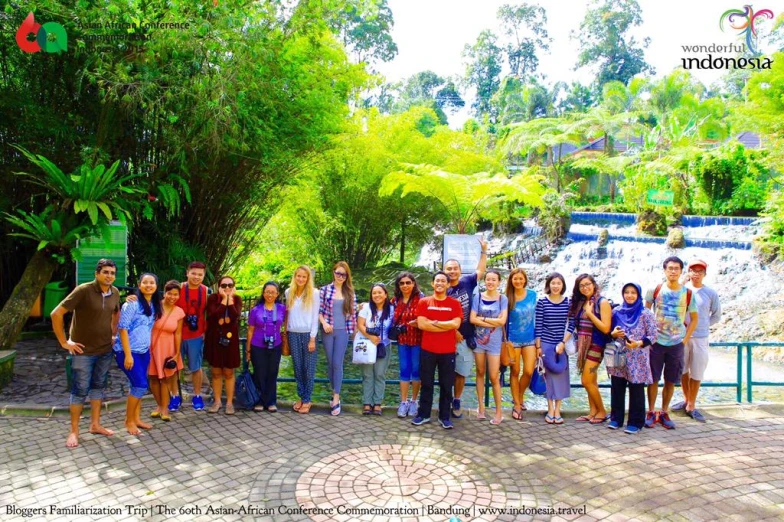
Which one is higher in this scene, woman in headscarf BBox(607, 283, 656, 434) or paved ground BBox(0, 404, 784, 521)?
woman in headscarf BBox(607, 283, 656, 434)

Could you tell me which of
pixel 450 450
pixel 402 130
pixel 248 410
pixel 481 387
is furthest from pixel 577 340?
pixel 402 130

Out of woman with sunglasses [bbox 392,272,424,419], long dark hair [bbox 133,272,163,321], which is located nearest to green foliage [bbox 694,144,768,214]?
woman with sunglasses [bbox 392,272,424,419]

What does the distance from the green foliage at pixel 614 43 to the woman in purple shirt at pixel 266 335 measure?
47768mm

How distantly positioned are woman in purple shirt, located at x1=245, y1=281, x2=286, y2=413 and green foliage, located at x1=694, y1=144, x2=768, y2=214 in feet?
60.9

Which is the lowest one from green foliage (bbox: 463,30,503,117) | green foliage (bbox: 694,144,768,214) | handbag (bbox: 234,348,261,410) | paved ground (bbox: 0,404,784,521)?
paved ground (bbox: 0,404,784,521)

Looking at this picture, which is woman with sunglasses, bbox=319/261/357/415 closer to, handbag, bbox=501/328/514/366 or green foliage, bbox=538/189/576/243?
handbag, bbox=501/328/514/366

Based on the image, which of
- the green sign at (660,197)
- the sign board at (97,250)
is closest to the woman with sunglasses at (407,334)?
the sign board at (97,250)

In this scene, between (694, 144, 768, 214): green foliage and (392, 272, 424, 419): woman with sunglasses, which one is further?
(694, 144, 768, 214): green foliage

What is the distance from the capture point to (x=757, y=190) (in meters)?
18.4

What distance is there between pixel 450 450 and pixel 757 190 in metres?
18.6

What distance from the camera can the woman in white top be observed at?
17.9ft

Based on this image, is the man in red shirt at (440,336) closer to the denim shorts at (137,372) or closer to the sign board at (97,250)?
the denim shorts at (137,372)

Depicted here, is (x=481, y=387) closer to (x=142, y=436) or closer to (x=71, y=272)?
(x=142, y=436)

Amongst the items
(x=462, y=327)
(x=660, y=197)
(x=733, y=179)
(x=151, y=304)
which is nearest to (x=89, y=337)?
(x=151, y=304)
